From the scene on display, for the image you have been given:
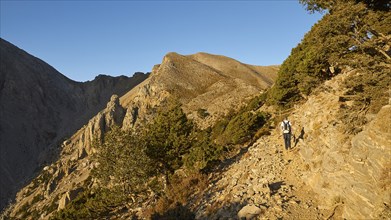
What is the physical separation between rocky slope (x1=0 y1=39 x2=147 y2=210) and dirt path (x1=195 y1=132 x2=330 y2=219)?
100m

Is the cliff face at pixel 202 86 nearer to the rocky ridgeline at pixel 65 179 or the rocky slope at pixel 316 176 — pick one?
the rocky ridgeline at pixel 65 179

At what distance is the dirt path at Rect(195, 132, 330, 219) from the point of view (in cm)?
1459

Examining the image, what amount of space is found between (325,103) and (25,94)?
6982 inches

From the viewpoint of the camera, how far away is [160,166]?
29.3 metres

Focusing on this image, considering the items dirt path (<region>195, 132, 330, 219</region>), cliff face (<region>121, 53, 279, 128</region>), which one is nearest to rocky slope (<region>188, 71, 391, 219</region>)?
dirt path (<region>195, 132, 330, 219</region>)

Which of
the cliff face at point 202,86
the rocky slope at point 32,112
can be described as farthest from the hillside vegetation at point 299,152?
the rocky slope at point 32,112

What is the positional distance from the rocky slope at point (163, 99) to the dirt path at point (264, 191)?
1432 inches

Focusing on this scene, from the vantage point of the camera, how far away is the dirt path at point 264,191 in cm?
1459

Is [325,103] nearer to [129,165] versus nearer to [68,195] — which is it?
[129,165]

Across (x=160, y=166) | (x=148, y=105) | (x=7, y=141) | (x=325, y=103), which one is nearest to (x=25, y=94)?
(x=7, y=141)

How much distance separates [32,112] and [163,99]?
11299 cm

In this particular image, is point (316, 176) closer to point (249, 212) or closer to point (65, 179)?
point (249, 212)

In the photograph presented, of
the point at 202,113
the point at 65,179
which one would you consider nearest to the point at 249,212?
the point at 202,113

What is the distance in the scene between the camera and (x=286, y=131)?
63.7 ft
